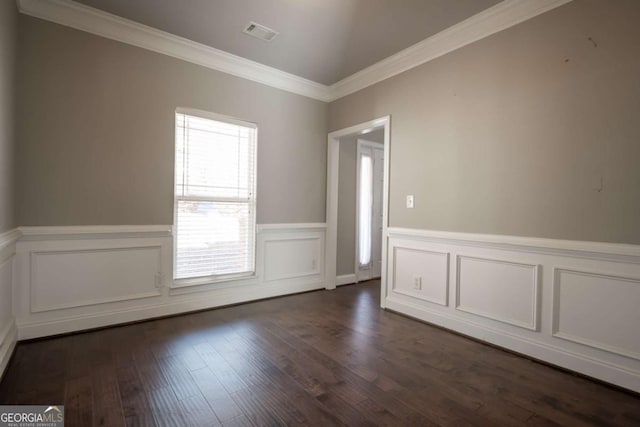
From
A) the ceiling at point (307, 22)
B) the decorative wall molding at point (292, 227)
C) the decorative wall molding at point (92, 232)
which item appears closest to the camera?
the decorative wall molding at point (92, 232)

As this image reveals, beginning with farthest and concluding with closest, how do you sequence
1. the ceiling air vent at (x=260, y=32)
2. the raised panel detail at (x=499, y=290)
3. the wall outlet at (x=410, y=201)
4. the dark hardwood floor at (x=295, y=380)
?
1. the wall outlet at (x=410, y=201)
2. the ceiling air vent at (x=260, y=32)
3. the raised panel detail at (x=499, y=290)
4. the dark hardwood floor at (x=295, y=380)

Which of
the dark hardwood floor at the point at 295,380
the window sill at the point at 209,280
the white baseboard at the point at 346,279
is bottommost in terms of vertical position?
the dark hardwood floor at the point at 295,380

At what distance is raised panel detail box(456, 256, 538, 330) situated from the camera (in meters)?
2.49

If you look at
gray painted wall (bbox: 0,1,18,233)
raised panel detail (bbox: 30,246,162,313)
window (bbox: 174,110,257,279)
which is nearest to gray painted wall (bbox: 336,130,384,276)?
window (bbox: 174,110,257,279)

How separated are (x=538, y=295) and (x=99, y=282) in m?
3.78

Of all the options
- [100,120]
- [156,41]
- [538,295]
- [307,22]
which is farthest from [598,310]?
[156,41]

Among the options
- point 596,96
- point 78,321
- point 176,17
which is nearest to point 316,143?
point 176,17

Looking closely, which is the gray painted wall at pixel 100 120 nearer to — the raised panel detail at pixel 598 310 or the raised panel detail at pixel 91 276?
the raised panel detail at pixel 91 276

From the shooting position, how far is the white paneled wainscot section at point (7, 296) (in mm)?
2059

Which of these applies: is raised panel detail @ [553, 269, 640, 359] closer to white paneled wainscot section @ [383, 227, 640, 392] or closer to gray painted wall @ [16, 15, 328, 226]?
white paneled wainscot section @ [383, 227, 640, 392]

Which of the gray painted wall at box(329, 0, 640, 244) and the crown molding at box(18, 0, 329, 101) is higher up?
the crown molding at box(18, 0, 329, 101)

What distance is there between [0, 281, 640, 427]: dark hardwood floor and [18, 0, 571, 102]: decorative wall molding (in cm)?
274

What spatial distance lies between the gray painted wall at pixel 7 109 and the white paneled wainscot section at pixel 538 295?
3381mm

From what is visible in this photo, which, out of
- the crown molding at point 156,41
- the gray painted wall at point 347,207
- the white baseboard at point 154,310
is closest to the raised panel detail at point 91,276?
the white baseboard at point 154,310
